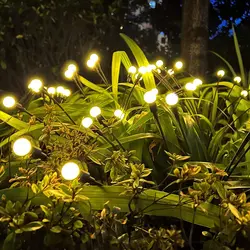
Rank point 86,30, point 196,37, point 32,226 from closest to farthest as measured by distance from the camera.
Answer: point 32,226 → point 196,37 → point 86,30

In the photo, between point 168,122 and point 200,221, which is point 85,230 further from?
point 168,122

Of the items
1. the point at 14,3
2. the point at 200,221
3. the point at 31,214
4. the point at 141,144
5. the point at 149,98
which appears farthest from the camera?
the point at 14,3

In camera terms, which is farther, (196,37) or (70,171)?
(196,37)

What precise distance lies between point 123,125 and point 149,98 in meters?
0.28

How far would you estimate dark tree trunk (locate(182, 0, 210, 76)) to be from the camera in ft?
6.86

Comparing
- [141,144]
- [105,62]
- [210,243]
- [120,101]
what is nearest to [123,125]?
[141,144]

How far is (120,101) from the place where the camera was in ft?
5.47

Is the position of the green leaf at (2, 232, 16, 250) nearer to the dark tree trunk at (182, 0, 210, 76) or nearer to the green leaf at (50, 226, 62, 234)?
the green leaf at (50, 226, 62, 234)

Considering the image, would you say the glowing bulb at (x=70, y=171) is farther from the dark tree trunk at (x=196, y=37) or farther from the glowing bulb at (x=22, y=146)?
the dark tree trunk at (x=196, y=37)

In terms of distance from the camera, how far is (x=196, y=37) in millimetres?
2109

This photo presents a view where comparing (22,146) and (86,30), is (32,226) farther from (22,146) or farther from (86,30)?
(86,30)

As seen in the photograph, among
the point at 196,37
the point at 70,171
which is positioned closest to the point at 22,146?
the point at 70,171

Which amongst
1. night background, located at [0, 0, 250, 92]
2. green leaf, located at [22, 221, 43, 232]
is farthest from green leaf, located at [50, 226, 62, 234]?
night background, located at [0, 0, 250, 92]

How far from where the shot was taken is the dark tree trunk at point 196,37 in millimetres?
2092
